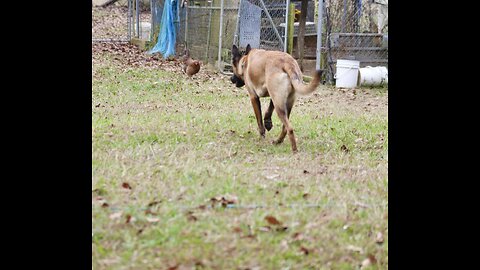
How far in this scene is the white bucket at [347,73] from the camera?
14.5 m

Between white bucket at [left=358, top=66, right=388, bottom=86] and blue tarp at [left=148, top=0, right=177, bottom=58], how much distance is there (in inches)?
260

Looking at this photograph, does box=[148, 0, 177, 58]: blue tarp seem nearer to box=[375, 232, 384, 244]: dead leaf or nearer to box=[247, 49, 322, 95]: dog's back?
box=[247, 49, 322, 95]: dog's back

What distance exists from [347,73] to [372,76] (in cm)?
55

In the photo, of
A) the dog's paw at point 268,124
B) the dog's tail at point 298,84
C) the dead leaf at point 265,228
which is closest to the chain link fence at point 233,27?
the dog's paw at point 268,124

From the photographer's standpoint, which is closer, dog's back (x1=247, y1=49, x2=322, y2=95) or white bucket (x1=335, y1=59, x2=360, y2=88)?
dog's back (x1=247, y1=49, x2=322, y2=95)

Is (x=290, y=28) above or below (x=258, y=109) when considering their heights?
above

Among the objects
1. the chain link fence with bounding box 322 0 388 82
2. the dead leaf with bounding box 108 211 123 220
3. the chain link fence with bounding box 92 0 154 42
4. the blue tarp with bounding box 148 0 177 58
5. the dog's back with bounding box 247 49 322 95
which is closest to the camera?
the dead leaf with bounding box 108 211 123 220

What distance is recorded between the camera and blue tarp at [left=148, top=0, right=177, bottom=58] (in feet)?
64.6

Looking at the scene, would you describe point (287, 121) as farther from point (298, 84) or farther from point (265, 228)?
point (265, 228)

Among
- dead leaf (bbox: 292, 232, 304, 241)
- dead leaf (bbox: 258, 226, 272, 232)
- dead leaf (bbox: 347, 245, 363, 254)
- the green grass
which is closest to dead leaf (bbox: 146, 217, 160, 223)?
the green grass

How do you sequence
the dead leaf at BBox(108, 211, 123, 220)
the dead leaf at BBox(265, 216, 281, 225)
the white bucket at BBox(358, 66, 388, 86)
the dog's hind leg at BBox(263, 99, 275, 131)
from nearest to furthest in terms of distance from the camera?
the dead leaf at BBox(108, 211, 123, 220) < the dead leaf at BBox(265, 216, 281, 225) < the dog's hind leg at BBox(263, 99, 275, 131) < the white bucket at BBox(358, 66, 388, 86)

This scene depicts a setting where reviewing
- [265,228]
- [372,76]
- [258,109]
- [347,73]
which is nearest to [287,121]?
[258,109]

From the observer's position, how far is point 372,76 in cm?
1466
